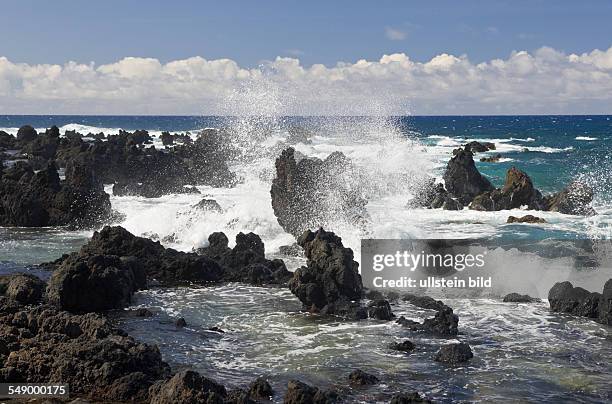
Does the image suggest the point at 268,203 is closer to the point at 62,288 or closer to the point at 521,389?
the point at 62,288

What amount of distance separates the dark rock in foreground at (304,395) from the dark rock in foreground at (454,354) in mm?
3552

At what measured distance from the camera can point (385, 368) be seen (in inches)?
587

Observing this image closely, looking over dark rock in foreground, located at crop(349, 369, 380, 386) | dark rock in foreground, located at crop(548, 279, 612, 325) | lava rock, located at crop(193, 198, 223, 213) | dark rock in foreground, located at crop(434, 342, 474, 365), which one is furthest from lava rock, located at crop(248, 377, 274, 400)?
lava rock, located at crop(193, 198, 223, 213)

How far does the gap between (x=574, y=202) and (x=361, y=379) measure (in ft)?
93.7

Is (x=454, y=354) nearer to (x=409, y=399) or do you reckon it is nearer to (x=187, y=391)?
(x=409, y=399)

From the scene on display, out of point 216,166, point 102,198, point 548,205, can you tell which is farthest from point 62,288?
point 216,166

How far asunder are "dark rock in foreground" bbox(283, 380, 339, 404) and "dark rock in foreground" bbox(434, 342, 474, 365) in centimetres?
355

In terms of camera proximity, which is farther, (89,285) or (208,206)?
(208,206)

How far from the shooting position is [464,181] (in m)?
43.3

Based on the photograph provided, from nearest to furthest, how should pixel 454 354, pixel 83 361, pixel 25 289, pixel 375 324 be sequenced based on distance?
1. pixel 83 361
2. pixel 454 354
3. pixel 375 324
4. pixel 25 289

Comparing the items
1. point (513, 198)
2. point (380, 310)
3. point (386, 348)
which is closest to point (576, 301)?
point (380, 310)

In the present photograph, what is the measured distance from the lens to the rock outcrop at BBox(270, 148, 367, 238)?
30.4 meters

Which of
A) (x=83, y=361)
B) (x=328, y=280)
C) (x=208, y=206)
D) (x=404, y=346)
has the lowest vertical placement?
(x=404, y=346)

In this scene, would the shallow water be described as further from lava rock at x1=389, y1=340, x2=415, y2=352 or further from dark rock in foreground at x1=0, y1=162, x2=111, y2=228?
dark rock in foreground at x1=0, y1=162, x2=111, y2=228
